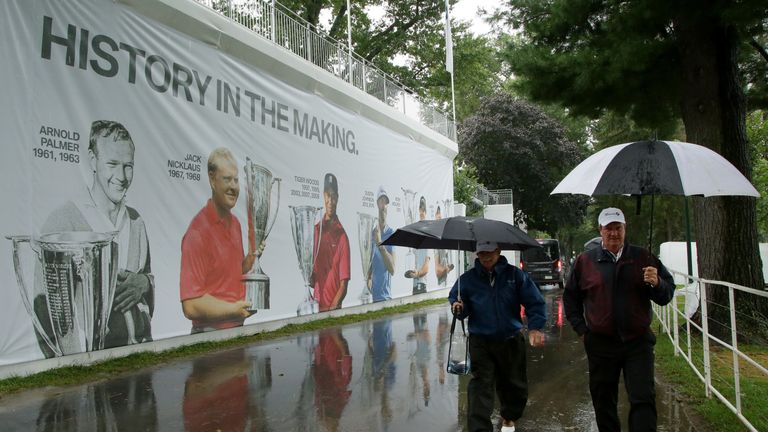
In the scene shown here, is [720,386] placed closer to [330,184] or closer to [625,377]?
[625,377]

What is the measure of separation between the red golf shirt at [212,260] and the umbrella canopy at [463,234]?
4.83 m

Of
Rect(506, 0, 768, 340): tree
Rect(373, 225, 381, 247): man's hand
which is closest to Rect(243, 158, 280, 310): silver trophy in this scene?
Rect(373, 225, 381, 247): man's hand

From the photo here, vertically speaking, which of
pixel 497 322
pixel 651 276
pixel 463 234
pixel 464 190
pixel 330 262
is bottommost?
pixel 497 322

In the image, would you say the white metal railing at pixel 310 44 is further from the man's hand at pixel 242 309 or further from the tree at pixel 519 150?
the tree at pixel 519 150

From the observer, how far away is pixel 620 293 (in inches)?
158

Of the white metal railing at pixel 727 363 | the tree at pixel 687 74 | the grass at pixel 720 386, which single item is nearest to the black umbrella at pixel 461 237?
the white metal railing at pixel 727 363

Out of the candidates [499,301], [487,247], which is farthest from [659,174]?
[499,301]

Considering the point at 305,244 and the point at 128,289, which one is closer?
the point at 128,289

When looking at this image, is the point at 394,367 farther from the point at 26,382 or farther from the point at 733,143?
the point at 733,143

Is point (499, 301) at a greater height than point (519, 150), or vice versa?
point (519, 150)

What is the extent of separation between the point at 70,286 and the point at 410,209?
1192cm

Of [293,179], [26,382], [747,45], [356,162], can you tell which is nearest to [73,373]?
[26,382]

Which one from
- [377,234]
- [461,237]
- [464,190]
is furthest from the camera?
[464,190]

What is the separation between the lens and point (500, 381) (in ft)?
15.7
